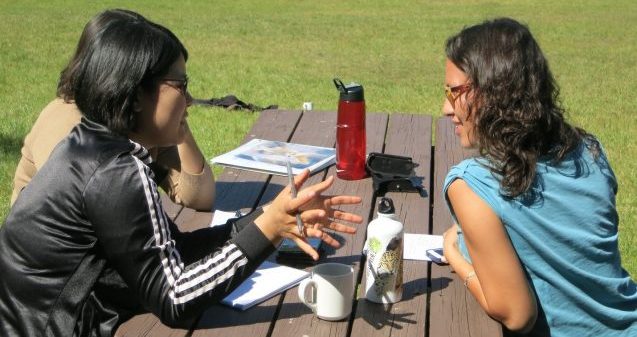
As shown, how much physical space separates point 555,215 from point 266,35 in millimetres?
10792

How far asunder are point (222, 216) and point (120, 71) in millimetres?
1026

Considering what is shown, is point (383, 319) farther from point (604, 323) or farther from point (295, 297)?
point (604, 323)

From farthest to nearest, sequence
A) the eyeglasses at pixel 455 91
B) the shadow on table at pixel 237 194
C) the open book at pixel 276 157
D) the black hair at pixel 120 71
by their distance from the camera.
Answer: the open book at pixel 276 157 < the shadow on table at pixel 237 194 < the eyeglasses at pixel 455 91 < the black hair at pixel 120 71

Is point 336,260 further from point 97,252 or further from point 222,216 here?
point 97,252

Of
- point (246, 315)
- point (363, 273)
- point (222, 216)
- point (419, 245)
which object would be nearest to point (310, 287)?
point (246, 315)

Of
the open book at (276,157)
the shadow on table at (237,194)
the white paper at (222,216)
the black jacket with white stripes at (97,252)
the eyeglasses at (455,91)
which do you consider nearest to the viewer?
the black jacket with white stripes at (97,252)

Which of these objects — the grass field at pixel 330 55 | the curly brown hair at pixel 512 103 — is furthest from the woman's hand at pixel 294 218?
the grass field at pixel 330 55

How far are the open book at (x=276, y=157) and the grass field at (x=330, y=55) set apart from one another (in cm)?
188

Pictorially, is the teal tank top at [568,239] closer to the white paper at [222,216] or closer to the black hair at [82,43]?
the white paper at [222,216]

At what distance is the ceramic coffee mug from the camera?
2197mm

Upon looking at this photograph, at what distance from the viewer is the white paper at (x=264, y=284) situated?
7.64ft

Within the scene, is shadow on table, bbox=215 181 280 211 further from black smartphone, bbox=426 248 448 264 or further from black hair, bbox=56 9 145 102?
black smartphone, bbox=426 248 448 264

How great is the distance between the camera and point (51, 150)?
120 inches

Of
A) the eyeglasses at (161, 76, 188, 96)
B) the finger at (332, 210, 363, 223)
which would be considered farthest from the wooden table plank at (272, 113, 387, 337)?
the eyeglasses at (161, 76, 188, 96)
